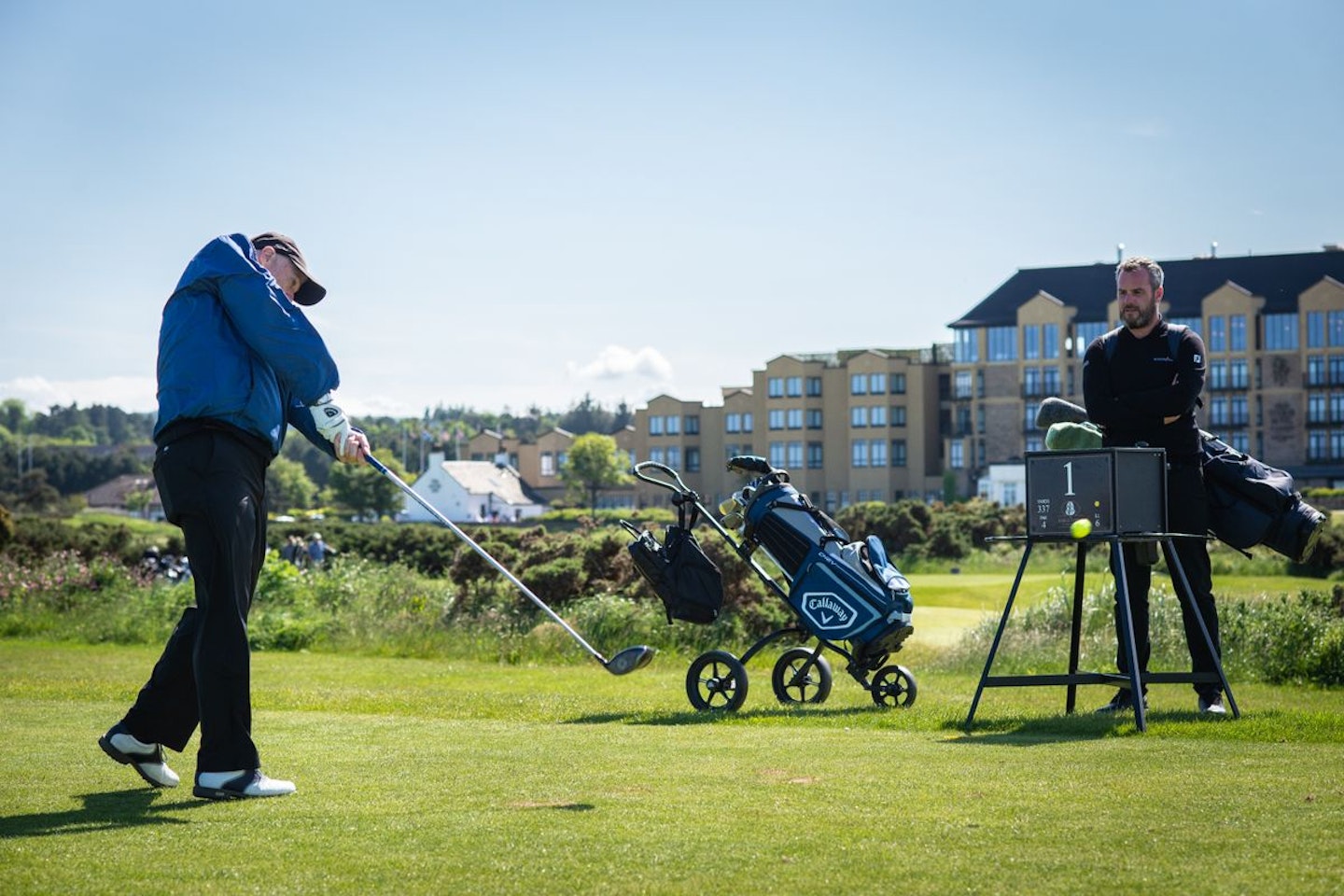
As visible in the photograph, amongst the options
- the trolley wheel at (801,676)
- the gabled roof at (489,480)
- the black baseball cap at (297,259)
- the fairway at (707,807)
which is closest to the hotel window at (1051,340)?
the gabled roof at (489,480)

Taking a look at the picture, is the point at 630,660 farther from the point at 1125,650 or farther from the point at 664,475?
the point at 664,475

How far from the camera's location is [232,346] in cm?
629

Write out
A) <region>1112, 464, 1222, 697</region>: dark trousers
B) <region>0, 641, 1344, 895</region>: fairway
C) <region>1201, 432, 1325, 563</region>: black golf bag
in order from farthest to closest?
<region>1112, 464, 1222, 697</region>: dark trousers → <region>1201, 432, 1325, 563</region>: black golf bag → <region>0, 641, 1344, 895</region>: fairway

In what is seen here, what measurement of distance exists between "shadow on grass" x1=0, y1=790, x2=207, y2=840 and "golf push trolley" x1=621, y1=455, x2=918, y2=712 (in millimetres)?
4394

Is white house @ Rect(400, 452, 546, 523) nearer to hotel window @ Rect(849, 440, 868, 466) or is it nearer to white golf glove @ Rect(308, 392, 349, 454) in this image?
hotel window @ Rect(849, 440, 868, 466)

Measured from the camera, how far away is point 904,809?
5.44 meters

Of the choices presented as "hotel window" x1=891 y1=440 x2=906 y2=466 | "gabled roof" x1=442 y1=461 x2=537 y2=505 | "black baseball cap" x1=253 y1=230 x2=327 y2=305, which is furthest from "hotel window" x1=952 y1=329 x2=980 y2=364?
"black baseball cap" x1=253 y1=230 x2=327 y2=305

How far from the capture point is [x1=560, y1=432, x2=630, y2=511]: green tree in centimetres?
12950

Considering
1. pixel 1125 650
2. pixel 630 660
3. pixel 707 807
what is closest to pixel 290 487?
pixel 630 660

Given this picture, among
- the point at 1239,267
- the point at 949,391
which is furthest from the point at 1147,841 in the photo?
the point at 949,391

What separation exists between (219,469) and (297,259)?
1.09m

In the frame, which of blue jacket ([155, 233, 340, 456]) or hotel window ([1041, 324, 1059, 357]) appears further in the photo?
hotel window ([1041, 324, 1059, 357])

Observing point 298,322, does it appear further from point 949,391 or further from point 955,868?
point 949,391

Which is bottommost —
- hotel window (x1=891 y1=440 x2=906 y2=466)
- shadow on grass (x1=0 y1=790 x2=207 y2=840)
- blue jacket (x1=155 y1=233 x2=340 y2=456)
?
shadow on grass (x1=0 y1=790 x2=207 y2=840)
